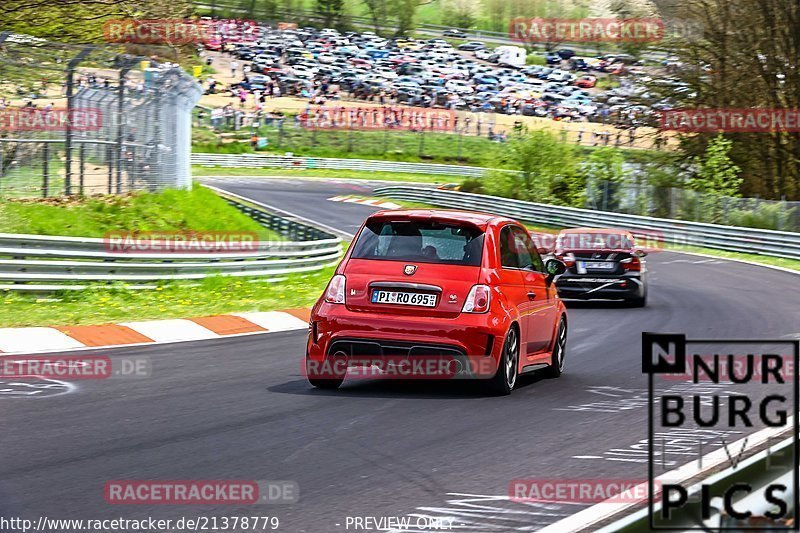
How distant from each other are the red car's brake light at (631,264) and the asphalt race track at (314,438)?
6.58 m

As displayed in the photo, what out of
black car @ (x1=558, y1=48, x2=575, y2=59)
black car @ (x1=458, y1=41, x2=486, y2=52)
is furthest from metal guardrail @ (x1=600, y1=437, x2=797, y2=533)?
black car @ (x1=558, y1=48, x2=575, y2=59)

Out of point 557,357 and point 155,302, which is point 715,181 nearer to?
point 155,302

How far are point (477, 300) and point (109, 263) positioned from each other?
8.79 metres

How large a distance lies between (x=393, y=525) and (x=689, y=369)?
24.9ft

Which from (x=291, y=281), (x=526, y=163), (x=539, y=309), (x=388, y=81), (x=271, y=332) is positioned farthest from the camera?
(x=388, y=81)

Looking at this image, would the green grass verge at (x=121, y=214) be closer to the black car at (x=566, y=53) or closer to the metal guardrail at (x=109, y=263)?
the metal guardrail at (x=109, y=263)

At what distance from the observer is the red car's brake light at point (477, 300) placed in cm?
976

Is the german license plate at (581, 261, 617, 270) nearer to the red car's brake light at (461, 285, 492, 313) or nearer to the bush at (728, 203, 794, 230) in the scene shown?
the red car's brake light at (461, 285, 492, 313)

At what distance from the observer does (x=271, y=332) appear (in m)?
15.2

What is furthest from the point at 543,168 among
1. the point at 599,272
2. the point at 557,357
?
the point at 557,357

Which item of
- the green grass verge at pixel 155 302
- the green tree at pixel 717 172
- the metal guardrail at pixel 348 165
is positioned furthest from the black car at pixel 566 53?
the green grass verge at pixel 155 302

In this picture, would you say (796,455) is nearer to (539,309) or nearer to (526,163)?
(539,309)

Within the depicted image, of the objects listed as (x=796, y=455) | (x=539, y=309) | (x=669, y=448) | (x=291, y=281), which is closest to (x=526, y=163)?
(x=291, y=281)

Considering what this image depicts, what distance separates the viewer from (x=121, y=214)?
21812 millimetres
